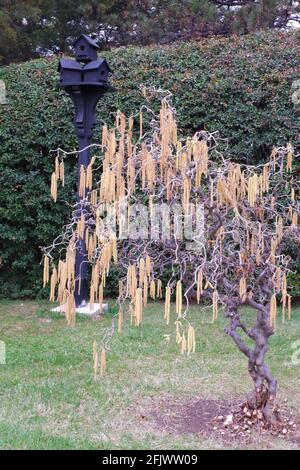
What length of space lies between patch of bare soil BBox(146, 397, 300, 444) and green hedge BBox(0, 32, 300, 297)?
3751 mm

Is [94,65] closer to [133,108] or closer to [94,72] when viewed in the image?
[94,72]

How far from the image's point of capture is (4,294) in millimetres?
7305

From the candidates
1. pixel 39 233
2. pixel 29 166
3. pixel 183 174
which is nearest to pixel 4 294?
pixel 39 233

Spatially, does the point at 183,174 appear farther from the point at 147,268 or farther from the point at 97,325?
the point at 97,325

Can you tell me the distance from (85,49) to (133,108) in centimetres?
109

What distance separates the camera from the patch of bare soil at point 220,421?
10.3ft

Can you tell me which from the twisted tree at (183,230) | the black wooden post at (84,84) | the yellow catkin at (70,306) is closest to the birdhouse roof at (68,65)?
the black wooden post at (84,84)

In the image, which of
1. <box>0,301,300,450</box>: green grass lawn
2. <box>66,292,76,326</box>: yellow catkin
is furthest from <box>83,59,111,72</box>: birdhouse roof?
<box>66,292,76,326</box>: yellow catkin

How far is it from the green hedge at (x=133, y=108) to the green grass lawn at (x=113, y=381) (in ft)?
4.56

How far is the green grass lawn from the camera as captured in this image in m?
3.10

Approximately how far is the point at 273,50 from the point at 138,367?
424 cm

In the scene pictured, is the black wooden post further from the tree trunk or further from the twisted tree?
A: the tree trunk

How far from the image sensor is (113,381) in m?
4.09

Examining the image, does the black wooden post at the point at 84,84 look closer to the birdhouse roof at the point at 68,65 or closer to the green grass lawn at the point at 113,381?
the birdhouse roof at the point at 68,65
